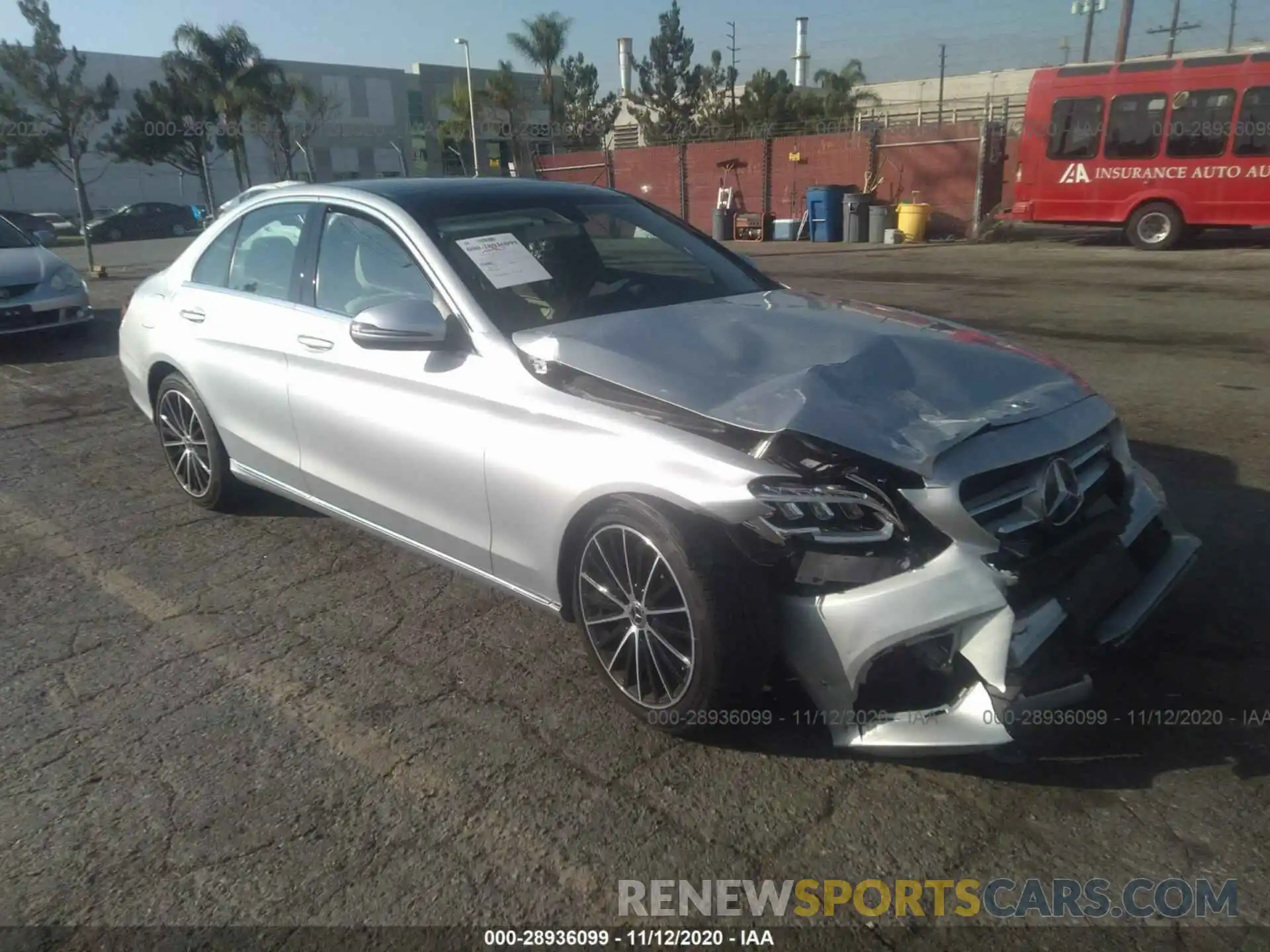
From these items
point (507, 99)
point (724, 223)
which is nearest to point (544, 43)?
point (507, 99)

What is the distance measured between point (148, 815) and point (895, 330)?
282 cm

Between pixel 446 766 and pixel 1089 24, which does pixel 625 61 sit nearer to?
pixel 1089 24

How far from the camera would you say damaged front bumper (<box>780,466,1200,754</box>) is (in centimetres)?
238

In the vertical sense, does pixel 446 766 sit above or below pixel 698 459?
below

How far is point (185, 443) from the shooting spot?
16.0ft

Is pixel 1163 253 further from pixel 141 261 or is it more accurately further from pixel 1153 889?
pixel 141 261

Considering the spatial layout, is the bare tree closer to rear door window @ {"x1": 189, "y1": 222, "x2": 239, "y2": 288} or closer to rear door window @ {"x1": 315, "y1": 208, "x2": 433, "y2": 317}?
rear door window @ {"x1": 189, "y1": 222, "x2": 239, "y2": 288}

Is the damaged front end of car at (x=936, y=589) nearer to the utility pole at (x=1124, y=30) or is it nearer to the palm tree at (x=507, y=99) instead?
the utility pole at (x=1124, y=30)

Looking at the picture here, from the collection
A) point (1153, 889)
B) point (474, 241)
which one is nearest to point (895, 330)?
point (474, 241)

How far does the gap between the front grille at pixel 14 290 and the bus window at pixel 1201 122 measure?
17.0m

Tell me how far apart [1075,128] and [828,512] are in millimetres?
17467

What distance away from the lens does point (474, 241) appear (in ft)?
11.6

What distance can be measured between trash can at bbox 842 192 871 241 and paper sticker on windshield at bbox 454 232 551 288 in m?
19.7

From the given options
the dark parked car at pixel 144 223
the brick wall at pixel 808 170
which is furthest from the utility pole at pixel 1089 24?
the dark parked car at pixel 144 223
